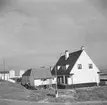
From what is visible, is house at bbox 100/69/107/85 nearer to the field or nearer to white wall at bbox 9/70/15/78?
the field

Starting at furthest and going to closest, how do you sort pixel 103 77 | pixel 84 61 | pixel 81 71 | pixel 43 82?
pixel 103 77 → pixel 43 82 → pixel 84 61 → pixel 81 71

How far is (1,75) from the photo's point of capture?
236ft

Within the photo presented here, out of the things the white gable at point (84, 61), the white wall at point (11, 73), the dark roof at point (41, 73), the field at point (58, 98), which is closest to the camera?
the field at point (58, 98)

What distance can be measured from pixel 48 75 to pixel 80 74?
356 inches

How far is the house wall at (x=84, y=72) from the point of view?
3766 centimetres

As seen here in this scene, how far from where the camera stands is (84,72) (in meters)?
38.4

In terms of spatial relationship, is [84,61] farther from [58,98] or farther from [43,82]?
[58,98]

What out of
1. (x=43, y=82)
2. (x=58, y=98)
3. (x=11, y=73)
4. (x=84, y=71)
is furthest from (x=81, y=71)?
(x=11, y=73)

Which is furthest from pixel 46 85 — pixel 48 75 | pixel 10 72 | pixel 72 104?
pixel 10 72

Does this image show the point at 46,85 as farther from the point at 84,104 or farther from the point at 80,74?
the point at 84,104

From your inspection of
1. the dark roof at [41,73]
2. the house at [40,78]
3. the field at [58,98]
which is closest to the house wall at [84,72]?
the house at [40,78]

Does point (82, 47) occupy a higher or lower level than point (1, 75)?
higher

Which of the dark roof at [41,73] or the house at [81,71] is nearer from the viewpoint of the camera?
the house at [81,71]

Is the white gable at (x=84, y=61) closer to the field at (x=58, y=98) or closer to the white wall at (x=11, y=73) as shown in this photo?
the field at (x=58, y=98)
